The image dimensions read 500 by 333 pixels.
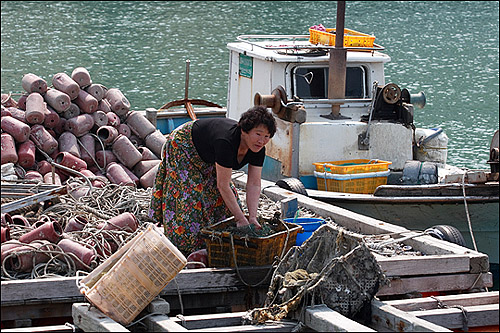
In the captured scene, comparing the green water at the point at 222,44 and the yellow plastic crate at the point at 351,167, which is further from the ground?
the green water at the point at 222,44

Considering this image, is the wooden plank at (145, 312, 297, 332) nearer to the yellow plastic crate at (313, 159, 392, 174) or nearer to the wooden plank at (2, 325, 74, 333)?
the wooden plank at (2, 325, 74, 333)

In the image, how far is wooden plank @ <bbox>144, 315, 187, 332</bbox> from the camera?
4.88 meters

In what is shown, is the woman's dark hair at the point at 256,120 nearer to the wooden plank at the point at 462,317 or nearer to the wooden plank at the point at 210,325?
the wooden plank at the point at 210,325

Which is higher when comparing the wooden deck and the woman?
the woman

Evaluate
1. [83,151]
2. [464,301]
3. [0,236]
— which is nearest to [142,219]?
[0,236]

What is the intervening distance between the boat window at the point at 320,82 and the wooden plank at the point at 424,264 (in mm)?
4261

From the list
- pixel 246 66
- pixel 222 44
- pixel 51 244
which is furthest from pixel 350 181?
pixel 222 44

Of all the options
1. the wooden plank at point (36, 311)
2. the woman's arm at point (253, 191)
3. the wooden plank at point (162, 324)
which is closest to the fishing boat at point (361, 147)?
the woman's arm at point (253, 191)

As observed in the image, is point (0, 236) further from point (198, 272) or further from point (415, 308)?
point (415, 308)

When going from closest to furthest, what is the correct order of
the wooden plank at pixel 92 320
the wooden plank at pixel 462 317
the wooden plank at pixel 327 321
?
the wooden plank at pixel 327 321
the wooden plank at pixel 92 320
the wooden plank at pixel 462 317

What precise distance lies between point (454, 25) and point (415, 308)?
27762mm

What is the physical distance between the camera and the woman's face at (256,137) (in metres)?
5.48

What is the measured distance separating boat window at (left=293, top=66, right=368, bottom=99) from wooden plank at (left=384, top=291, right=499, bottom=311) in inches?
189

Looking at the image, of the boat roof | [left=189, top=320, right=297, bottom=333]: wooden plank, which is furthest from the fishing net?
the boat roof
